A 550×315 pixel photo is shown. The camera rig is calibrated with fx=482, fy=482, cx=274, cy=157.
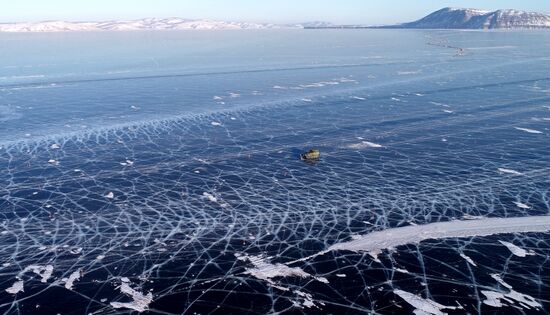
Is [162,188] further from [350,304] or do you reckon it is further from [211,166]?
[350,304]

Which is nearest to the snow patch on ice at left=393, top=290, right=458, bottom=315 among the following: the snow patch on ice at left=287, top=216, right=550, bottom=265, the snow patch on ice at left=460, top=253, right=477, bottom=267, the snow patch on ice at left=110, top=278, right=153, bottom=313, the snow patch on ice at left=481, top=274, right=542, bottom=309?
the snow patch on ice at left=481, top=274, right=542, bottom=309

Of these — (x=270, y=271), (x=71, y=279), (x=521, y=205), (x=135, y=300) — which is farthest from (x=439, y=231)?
(x=71, y=279)

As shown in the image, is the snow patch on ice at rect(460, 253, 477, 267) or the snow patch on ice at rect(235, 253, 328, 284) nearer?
the snow patch on ice at rect(235, 253, 328, 284)

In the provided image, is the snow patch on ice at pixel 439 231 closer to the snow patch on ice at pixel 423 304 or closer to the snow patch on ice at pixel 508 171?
the snow patch on ice at pixel 423 304

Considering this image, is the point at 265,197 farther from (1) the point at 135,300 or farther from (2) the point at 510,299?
(2) the point at 510,299

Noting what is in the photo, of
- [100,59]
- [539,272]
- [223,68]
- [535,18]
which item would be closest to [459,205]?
[539,272]

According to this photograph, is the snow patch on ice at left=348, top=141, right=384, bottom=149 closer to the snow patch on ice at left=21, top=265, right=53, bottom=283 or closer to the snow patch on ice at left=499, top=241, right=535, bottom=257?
the snow patch on ice at left=499, top=241, right=535, bottom=257
